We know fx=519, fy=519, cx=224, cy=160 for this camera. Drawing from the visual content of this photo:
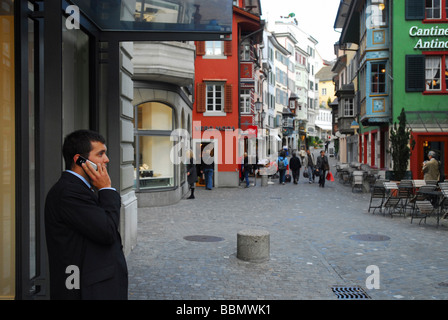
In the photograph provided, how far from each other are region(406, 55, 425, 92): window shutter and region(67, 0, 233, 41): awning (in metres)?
17.8

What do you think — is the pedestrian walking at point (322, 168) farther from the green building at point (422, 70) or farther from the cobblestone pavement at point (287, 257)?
the cobblestone pavement at point (287, 257)

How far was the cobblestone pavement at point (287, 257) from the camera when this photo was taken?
6684 millimetres

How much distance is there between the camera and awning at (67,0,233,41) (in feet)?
20.5

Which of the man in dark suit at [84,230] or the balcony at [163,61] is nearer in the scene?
the man in dark suit at [84,230]

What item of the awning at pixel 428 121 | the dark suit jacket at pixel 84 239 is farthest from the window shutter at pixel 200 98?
the dark suit jacket at pixel 84 239

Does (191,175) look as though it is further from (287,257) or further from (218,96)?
(287,257)

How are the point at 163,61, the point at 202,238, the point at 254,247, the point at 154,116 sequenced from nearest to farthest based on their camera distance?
the point at 254,247, the point at 202,238, the point at 163,61, the point at 154,116

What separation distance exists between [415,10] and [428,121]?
4.81 meters

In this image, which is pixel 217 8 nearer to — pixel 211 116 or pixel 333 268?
pixel 333 268

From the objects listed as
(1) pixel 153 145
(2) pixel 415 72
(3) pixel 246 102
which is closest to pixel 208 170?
(1) pixel 153 145

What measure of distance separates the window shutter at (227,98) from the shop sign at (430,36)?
9.70 m

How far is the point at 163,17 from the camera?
659 cm

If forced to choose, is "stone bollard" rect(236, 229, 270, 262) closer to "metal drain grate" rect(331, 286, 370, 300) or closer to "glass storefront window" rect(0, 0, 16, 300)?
"metal drain grate" rect(331, 286, 370, 300)
